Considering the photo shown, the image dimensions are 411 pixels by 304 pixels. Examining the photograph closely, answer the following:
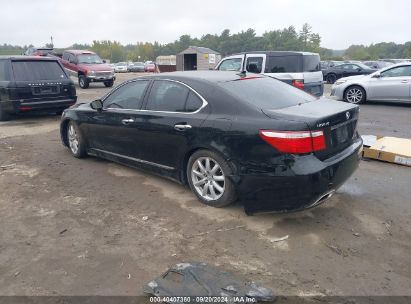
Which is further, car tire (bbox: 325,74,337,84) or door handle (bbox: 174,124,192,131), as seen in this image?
car tire (bbox: 325,74,337,84)

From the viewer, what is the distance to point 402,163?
594 cm

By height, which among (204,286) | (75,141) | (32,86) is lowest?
(204,286)

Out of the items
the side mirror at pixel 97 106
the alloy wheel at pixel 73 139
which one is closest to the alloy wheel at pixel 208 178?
the side mirror at pixel 97 106

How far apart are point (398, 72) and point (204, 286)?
1185 cm

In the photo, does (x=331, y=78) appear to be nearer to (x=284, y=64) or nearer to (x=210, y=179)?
(x=284, y=64)

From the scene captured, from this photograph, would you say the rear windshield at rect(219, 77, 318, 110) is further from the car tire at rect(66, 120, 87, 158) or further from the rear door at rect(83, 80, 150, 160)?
the car tire at rect(66, 120, 87, 158)

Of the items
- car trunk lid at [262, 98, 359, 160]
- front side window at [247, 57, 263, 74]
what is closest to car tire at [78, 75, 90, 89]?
front side window at [247, 57, 263, 74]

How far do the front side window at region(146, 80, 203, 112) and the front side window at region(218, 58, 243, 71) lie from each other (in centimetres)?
621

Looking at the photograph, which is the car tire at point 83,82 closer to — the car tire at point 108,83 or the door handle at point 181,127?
the car tire at point 108,83

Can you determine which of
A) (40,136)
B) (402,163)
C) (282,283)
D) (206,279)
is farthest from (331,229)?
(40,136)

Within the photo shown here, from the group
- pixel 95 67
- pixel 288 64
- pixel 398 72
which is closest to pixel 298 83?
pixel 288 64

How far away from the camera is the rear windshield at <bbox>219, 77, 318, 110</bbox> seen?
4.17m

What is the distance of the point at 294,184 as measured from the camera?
365cm

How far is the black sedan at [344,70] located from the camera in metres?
23.2
